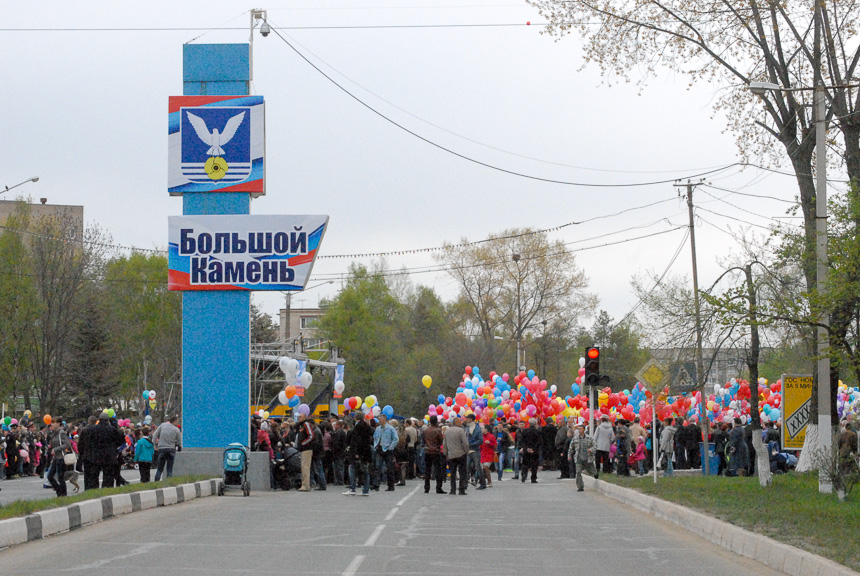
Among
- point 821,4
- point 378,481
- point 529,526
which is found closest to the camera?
point 529,526

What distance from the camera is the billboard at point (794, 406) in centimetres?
2150

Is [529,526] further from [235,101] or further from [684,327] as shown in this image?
[235,101]

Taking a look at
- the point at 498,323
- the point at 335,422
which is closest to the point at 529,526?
the point at 335,422

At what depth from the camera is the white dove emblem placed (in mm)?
24188

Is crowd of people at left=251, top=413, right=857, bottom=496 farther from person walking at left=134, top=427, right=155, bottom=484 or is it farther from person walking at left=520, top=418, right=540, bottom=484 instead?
person walking at left=134, top=427, right=155, bottom=484

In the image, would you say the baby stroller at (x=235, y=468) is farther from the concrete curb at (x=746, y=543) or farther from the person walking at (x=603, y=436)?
the person walking at (x=603, y=436)

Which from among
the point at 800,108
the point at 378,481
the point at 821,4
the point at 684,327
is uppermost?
the point at 821,4

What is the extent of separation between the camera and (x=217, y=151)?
79.4ft

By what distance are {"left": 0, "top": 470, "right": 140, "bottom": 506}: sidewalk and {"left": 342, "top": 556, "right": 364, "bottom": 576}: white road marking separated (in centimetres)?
1021

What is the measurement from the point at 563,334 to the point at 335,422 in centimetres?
4766

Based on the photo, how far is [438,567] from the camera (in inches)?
402

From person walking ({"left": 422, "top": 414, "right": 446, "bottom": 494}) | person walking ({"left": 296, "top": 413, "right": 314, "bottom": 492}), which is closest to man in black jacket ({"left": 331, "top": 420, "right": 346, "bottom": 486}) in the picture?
person walking ({"left": 296, "top": 413, "right": 314, "bottom": 492})

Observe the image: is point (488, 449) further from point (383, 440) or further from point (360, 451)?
point (360, 451)

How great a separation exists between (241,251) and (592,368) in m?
9.18
